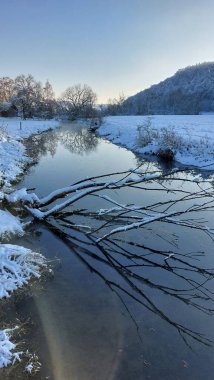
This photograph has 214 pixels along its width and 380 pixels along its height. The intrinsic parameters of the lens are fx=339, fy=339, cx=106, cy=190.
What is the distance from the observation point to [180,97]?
13425 cm

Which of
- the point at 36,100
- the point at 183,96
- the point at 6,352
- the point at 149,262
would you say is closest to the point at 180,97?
the point at 183,96

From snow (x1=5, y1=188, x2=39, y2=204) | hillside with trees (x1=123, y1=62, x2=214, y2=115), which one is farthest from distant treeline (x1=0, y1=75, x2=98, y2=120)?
snow (x1=5, y1=188, x2=39, y2=204)

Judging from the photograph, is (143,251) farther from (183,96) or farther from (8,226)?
(183,96)

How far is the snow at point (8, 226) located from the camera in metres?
8.09

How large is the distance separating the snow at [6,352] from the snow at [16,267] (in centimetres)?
119

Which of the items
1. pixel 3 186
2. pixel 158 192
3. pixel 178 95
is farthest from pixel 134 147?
pixel 178 95

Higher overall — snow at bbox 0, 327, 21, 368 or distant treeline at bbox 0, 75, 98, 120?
distant treeline at bbox 0, 75, 98, 120

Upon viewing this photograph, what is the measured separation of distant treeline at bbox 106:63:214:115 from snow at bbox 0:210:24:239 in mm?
97424

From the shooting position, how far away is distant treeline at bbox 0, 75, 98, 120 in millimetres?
76375

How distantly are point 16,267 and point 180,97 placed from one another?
449 feet

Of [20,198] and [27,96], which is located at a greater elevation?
[27,96]

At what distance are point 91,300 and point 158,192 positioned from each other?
7858 mm

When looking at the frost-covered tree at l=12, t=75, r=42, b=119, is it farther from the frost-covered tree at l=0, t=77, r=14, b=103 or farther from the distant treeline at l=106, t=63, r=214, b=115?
the distant treeline at l=106, t=63, r=214, b=115

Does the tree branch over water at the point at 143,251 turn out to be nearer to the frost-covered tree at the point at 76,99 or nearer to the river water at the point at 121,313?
the river water at the point at 121,313
